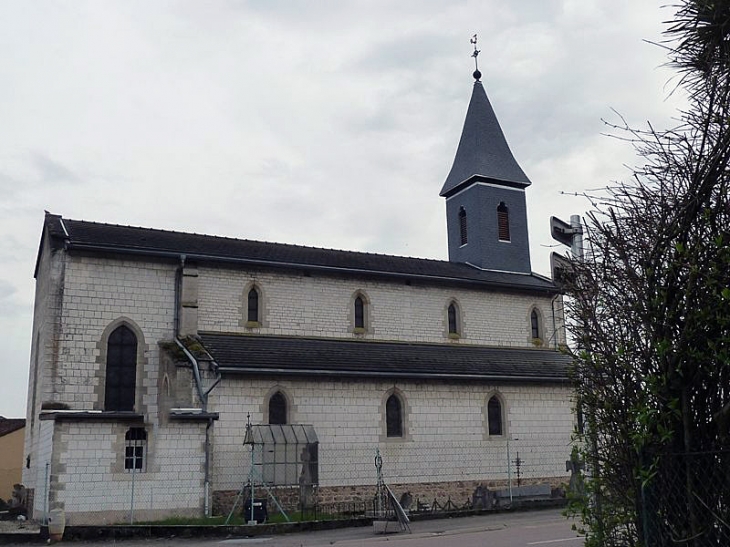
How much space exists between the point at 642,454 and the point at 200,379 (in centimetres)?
1803

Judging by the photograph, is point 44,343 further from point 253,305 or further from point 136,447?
point 253,305

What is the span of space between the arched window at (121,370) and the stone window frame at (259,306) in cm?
365

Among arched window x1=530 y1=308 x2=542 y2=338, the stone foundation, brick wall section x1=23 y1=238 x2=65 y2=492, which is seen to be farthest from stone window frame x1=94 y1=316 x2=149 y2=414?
arched window x1=530 y1=308 x2=542 y2=338

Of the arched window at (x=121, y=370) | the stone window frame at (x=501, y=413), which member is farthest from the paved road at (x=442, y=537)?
the arched window at (x=121, y=370)

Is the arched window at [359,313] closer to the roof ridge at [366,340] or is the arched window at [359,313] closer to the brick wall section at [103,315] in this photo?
the roof ridge at [366,340]

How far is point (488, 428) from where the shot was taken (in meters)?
25.8

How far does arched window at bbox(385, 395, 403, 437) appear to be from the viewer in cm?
2434

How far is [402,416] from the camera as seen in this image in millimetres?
24516

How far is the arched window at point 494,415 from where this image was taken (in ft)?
85.3

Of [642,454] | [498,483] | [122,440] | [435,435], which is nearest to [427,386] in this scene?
[435,435]

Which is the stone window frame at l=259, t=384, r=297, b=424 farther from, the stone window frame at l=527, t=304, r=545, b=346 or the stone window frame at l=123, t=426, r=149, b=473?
the stone window frame at l=527, t=304, r=545, b=346

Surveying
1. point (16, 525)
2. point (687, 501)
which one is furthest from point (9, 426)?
point (687, 501)

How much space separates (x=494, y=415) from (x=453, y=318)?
15.0 feet

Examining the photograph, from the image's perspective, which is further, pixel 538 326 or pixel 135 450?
pixel 538 326
